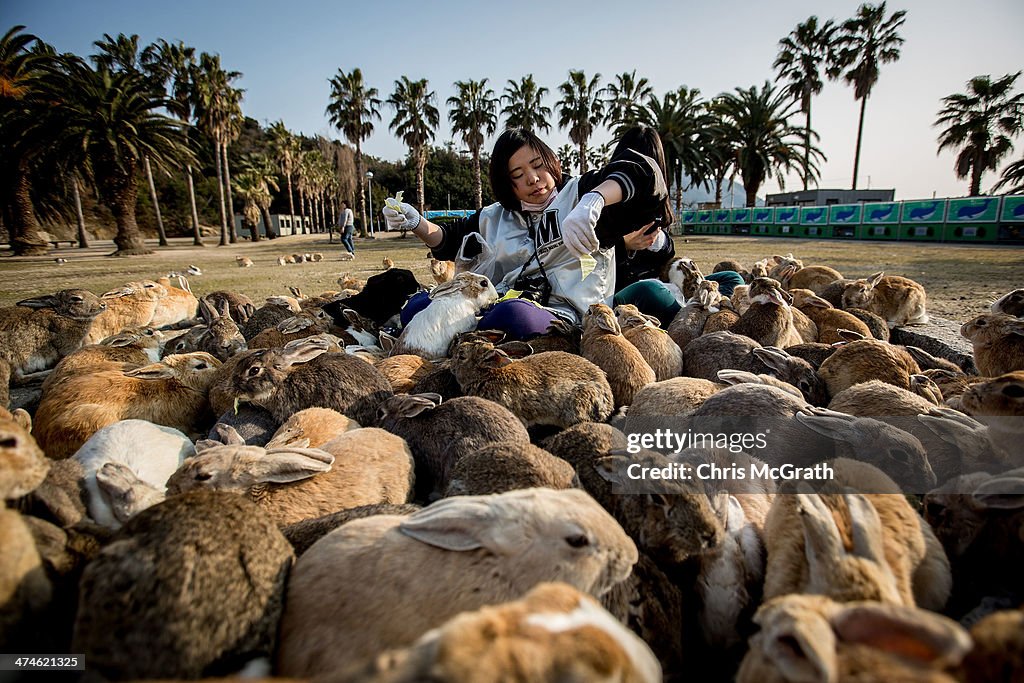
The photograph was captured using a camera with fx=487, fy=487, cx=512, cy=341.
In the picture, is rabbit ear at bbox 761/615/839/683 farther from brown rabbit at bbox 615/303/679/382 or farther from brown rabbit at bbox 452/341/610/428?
brown rabbit at bbox 615/303/679/382

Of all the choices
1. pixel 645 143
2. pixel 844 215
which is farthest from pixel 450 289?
pixel 844 215

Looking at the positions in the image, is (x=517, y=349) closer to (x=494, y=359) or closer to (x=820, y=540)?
(x=494, y=359)

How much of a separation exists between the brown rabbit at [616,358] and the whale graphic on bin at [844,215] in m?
28.0

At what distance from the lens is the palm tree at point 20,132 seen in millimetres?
26234

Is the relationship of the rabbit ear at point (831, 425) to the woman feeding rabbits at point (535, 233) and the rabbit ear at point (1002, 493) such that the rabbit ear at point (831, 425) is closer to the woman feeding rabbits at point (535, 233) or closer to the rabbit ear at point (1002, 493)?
the rabbit ear at point (1002, 493)

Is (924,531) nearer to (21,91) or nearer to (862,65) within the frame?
(21,91)

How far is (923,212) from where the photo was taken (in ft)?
71.1

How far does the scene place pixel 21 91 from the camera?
26516mm

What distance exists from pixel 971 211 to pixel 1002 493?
2502 centimetres

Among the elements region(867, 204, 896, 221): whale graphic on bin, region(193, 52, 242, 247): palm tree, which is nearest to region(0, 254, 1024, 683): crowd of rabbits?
→ region(867, 204, 896, 221): whale graphic on bin

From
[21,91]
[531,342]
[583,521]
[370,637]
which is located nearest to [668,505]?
[583,521]

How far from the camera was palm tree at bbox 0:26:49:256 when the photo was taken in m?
26.2

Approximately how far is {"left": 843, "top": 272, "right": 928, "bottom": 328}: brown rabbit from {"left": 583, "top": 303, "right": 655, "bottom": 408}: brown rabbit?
3.44 m

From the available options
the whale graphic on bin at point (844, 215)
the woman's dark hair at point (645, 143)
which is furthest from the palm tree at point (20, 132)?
the whale graphic on bin at point (844, 215)
